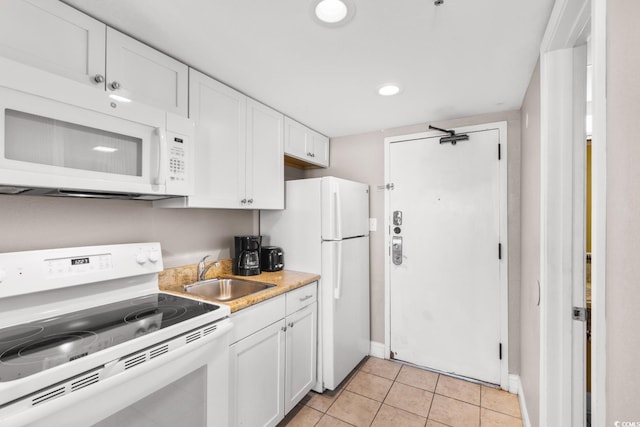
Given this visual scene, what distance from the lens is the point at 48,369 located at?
2.74ft

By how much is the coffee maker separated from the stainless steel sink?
0.15 m

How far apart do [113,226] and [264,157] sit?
1070mm

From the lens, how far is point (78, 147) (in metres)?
1.17

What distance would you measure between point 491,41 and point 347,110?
3.64 feet

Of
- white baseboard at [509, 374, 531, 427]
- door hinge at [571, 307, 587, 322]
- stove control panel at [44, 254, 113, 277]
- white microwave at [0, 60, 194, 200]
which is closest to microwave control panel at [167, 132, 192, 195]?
white microwave at [0, 60, 194, 200]

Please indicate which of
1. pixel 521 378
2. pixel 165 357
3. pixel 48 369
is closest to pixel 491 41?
pixel 165 357

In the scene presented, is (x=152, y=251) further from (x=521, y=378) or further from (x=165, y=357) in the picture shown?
(x=521, y=378)

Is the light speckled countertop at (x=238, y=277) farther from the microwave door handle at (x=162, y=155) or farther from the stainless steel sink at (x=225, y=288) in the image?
the microwave door handle at (x=162, y=155)

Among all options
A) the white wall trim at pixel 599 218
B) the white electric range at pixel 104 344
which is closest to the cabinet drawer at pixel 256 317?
the white electric range at pixel 104 344

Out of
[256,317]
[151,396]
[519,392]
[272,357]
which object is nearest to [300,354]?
[272,357]

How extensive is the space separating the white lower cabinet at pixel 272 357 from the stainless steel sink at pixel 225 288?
0.24 meters

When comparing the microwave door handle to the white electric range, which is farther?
the microwave door handle

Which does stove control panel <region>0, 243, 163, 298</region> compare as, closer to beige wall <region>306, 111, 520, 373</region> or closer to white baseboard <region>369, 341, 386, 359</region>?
beige wall <region>306, 111, 520, 373</region>

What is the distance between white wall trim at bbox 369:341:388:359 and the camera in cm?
284
